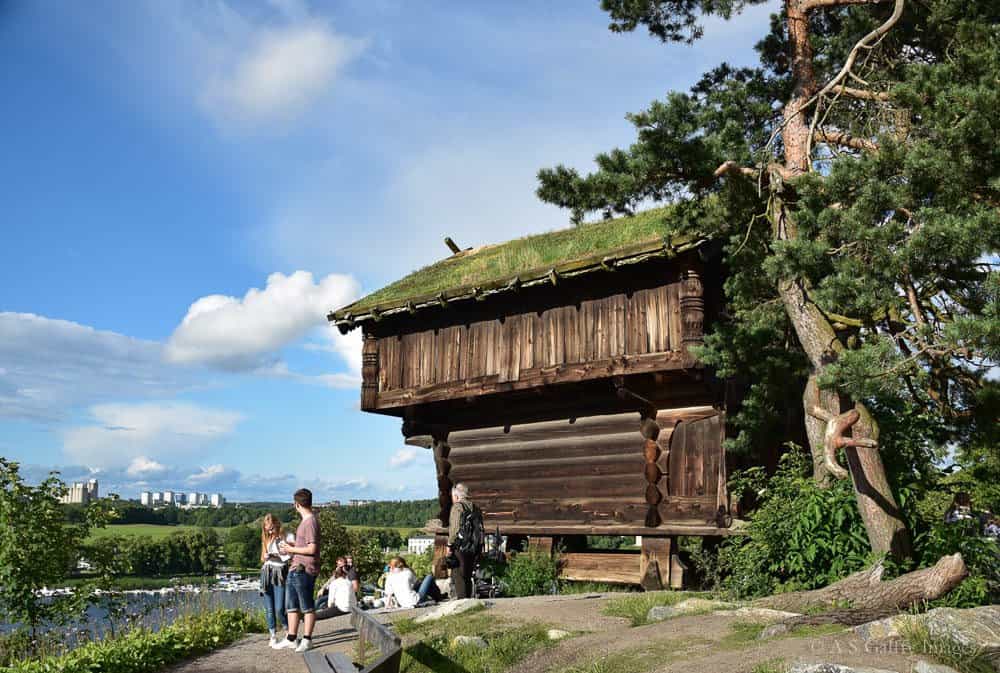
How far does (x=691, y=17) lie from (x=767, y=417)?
6.42 m

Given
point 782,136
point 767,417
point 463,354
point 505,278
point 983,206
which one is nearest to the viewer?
point 983,206

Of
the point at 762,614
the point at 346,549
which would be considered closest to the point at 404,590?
the point at 762,614

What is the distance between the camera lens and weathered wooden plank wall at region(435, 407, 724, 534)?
16141 millimetres

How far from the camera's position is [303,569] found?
10375 millimetres

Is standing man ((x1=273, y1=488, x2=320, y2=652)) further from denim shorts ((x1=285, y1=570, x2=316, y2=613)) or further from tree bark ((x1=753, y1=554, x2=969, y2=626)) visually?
tree bark ((x1=753, y1=554, x2=969, y2=626))

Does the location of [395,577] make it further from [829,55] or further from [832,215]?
[829,55]

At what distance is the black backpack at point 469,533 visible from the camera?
13.5 m

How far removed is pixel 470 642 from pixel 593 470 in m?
8.05

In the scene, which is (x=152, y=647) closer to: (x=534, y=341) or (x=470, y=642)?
(x=470, y=642)

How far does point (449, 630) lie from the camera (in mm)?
10414

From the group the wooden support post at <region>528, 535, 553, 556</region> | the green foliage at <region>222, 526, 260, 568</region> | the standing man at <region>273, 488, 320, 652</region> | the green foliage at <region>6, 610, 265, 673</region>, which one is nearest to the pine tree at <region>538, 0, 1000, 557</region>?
the wooden support post at <region>528, 535, 553, 556</region>

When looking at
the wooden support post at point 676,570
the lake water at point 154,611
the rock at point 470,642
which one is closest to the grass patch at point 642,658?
the rock at point 470,642

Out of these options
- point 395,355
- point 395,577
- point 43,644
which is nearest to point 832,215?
point 395,577

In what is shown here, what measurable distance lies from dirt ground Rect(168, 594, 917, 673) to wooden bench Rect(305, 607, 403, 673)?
40.3 inches
